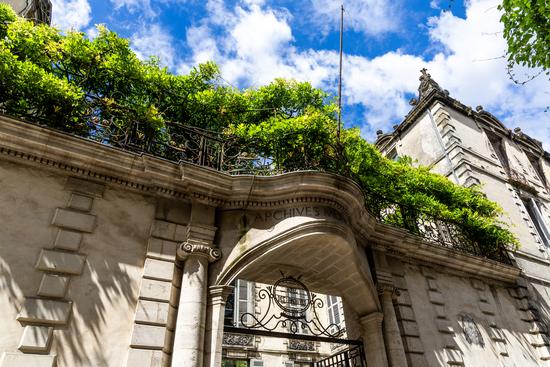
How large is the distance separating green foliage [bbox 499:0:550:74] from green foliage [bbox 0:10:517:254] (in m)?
3.82

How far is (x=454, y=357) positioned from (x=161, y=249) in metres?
6.31

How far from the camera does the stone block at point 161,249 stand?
17.2 ft

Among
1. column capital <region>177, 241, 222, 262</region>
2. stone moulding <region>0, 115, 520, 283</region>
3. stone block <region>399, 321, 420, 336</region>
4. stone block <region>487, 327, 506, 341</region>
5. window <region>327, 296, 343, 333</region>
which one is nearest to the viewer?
stone moulding <region>0, 115, 520, 283</region>

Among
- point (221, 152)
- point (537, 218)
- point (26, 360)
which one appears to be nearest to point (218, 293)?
point (26, 360)

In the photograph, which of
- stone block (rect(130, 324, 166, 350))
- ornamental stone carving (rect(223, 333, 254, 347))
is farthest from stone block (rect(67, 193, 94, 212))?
ornamental stone carving (rect(223, 333, 254, 347))

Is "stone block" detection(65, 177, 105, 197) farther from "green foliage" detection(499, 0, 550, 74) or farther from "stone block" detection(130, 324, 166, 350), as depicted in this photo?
"green foliage" detection(499, 0, 550, 74)

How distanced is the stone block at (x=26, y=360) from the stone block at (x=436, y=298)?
23.4 ft

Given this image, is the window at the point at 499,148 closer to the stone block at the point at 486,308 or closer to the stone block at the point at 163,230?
the stone block at the point at 486,308

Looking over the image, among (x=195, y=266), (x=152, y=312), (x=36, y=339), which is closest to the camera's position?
(x=36, y=339)

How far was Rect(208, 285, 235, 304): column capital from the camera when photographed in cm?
516

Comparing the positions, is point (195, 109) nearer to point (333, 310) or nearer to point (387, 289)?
point (387, 289)

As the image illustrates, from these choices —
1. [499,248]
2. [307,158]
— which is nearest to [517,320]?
[499,248]

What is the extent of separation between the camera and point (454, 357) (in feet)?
24.0

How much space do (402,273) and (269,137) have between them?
13.7ft
